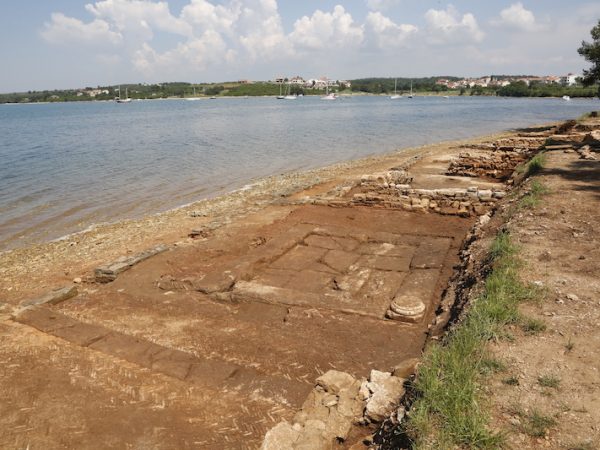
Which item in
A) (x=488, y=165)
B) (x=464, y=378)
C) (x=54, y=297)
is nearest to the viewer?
(x=464, y=378)

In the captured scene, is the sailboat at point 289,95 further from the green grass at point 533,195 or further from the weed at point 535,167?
the green grass at point 533,195

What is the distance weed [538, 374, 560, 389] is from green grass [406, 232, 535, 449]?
427 mm

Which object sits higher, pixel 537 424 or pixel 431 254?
pixel 537 424

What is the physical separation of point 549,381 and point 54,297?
24.8 feet

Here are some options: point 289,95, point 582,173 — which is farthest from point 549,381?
point 289,95

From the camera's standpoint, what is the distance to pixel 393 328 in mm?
6164

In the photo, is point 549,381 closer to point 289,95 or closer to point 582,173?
point 582,173

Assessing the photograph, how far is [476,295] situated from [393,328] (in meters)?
1.32

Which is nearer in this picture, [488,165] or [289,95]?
[488,165]

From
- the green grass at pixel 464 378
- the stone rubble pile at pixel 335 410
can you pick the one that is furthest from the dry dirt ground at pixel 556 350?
the stone rubble pile at pixel 335 410

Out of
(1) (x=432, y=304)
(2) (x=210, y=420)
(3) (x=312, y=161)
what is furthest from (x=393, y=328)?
(3) (x=312, y=161)

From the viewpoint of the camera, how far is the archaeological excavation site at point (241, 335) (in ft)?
14.0

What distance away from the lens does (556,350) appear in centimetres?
406

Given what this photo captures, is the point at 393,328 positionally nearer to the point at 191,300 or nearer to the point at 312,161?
the point at 191,300
